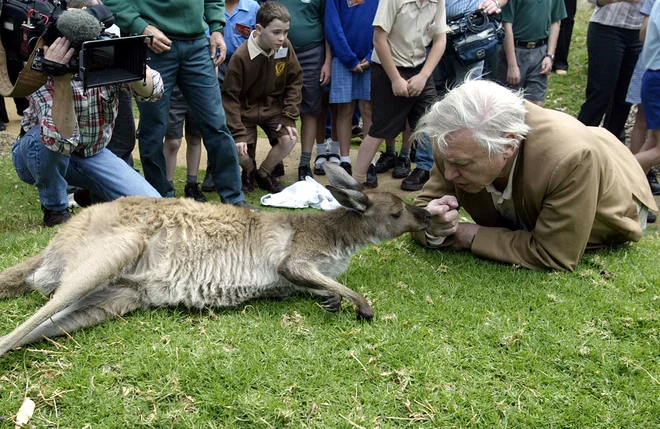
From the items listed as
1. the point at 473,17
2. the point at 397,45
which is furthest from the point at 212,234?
the point at 473,17

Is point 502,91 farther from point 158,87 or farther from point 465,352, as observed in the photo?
Answer: point 158,87

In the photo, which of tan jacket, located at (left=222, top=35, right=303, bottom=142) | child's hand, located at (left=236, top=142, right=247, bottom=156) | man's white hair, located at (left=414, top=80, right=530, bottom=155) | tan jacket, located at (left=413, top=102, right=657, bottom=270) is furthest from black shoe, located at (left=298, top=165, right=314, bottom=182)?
man's white hair, located at (left=414, top=80, right=530, bottom=155)

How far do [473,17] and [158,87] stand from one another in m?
3.62

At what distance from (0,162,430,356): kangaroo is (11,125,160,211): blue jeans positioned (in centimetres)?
125

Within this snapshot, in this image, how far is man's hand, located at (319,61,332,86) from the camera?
24.9ft

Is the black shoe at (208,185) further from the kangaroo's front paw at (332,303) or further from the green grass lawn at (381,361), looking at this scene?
the kangaroo's front paw at (332,303)

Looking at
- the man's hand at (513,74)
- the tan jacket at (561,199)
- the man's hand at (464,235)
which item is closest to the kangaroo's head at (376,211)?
the man's hand at (464,235)

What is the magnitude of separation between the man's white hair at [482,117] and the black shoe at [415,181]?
3.61 meters

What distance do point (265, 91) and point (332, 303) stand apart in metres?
4.23

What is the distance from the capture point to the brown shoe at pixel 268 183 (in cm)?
763

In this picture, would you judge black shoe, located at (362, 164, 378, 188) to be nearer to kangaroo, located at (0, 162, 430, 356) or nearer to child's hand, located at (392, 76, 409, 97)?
child's hand, located at (392, 76, 409, 97)

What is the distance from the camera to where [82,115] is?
4707 millimetres

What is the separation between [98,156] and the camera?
5.05 m

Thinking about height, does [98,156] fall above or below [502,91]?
below
